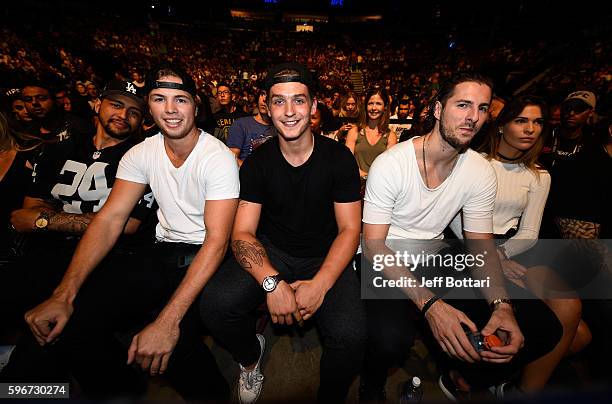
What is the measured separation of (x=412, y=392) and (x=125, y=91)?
3266 mm

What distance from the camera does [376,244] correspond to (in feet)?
6.63

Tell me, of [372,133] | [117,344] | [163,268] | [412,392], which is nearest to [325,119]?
[372,133]

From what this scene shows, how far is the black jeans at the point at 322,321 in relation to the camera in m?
1.70

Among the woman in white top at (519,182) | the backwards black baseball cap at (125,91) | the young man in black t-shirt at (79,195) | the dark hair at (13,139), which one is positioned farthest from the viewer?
the backwards black baseball cap at (125,91)

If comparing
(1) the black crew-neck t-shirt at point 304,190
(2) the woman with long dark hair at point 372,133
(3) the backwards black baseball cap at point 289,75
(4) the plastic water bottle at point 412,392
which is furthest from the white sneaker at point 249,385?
(2) the woman with long dark hair at point 372,133

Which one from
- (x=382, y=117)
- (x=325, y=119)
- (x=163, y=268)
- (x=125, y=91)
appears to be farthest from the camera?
(x=325, y=119)

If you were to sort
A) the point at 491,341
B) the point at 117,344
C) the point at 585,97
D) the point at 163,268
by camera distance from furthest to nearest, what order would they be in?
the point at 585,97, the point at 163,268, the point at 117,344, the point at 491,341

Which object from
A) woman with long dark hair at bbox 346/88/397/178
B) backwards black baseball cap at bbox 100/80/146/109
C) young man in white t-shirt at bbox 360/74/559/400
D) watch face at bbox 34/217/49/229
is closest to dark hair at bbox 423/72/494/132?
young man in white t-shirt at bbox 360/74/559/400

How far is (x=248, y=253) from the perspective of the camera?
1.93 m

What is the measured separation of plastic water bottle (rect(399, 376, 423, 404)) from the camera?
193cm

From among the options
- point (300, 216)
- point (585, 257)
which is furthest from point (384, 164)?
point (585, 257)

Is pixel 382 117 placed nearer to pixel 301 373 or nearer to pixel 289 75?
pixel 289 75

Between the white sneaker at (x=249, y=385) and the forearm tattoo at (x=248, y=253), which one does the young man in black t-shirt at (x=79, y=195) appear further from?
the white sneaker at (x=249, y=385)

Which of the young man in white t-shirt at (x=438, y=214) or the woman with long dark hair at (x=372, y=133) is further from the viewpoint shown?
the woman with long dark hair at (x=372, y=133)
